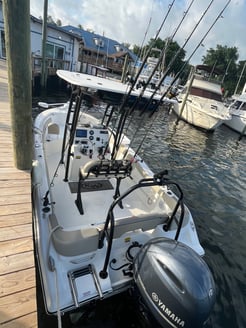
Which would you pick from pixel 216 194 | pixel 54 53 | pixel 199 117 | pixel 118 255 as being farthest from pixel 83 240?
pixel 54 53

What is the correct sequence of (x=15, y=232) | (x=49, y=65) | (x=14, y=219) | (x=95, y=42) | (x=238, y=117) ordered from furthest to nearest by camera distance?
(x=95, y=42)
(x=49, y=65)
(x=238, y=117)
(x=14, y=219)
(x=15, y=232)

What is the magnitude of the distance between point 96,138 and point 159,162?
3442mm

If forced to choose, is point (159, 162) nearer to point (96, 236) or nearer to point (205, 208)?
point (205, 208)

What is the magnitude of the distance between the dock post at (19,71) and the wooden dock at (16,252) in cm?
36

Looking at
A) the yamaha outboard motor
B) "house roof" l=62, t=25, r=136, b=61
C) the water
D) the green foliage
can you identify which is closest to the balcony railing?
the water

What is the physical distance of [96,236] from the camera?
6.35 ft

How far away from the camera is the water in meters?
2.48

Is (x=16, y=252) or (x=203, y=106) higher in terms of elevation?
(x=203, y=106)

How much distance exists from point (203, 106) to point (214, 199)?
29.6 feet

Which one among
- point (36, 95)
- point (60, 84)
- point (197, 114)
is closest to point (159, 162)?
point (197, 114)

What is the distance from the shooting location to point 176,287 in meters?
1.54

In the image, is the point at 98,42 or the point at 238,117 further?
the point at 98,42

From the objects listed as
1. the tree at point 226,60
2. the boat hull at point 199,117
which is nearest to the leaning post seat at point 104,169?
the boat hull at point 199,117

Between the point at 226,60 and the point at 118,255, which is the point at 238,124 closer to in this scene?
the point at 118,255
